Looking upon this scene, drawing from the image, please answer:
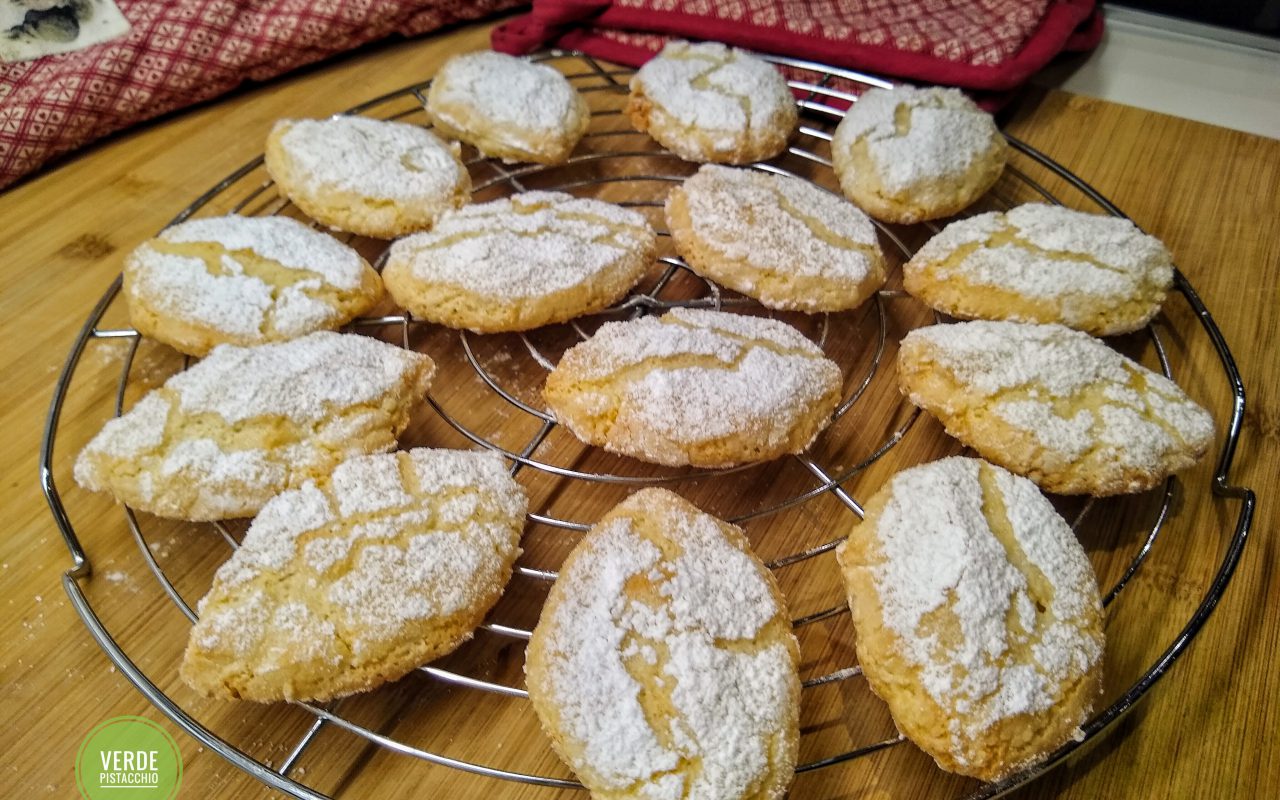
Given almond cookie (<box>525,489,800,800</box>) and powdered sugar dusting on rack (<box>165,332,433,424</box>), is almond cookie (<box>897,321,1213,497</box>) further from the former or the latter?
powdered sugar dusting on rack (<box>165,332,433,424</box>)

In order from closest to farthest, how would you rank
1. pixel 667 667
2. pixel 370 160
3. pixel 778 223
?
1. pixel 667 667
2. pixel 778 223
3. pixel 370 160

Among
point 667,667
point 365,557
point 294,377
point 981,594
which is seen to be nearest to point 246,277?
point 294,377

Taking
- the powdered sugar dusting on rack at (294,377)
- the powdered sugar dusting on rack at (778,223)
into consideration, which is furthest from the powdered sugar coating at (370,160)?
the powdered sugar dusting on rack at (778,223)

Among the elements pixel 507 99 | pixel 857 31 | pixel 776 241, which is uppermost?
pixel 857 31

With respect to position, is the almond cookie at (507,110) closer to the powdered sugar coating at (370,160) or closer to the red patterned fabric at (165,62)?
the powdered sugar coating at (370,160)

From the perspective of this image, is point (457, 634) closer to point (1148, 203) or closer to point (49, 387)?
point (49, 387)

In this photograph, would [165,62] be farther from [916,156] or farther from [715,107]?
[916,156]
